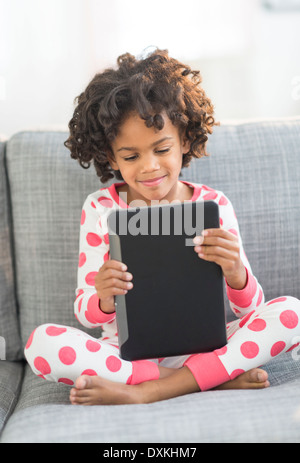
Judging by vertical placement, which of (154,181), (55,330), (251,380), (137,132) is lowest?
(251,380)

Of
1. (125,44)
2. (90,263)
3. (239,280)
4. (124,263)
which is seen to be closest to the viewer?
(124,263)

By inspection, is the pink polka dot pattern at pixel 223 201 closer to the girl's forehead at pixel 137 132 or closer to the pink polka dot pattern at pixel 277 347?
the girl's forehead at pixel 137 132

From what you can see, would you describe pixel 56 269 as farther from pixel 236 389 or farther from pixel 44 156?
pixel 236 389

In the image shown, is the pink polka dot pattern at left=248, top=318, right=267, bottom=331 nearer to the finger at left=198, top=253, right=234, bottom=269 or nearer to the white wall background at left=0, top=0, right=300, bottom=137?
the finger at left=198, top=253, right=234, bottom=269

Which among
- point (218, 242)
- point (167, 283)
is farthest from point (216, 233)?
point (167, 283)

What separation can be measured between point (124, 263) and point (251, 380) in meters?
0.35

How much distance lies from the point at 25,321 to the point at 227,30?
1.16 m

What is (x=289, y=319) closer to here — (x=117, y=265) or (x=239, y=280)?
(x=239, y=280)

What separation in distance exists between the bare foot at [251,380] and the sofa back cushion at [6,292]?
608 millimetres

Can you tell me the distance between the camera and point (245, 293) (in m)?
1.26

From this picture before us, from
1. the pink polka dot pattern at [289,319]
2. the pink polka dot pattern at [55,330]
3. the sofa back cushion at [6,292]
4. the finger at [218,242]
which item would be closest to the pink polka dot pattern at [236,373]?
the pink polka dot pattern at [289,319]

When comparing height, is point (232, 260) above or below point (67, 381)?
above

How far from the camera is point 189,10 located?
1918 millimetres
